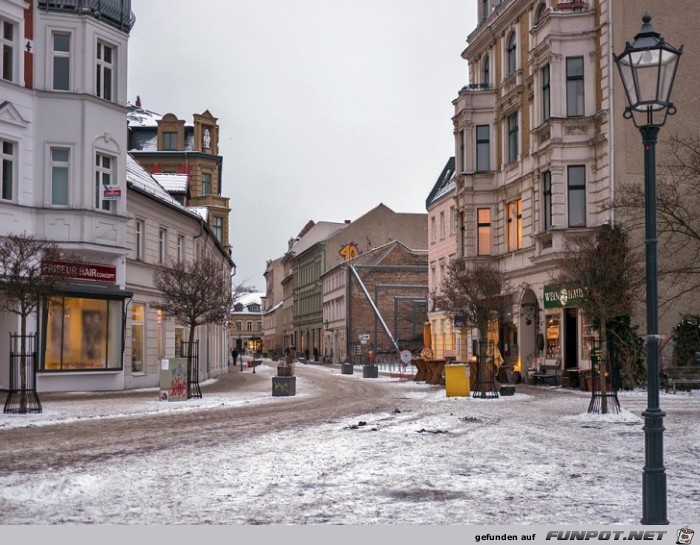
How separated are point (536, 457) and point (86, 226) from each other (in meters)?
19.2

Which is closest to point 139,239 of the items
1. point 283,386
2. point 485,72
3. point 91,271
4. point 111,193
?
point 91,271

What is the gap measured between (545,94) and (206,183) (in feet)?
110

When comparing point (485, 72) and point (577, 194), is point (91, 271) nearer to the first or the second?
point (577, 194)

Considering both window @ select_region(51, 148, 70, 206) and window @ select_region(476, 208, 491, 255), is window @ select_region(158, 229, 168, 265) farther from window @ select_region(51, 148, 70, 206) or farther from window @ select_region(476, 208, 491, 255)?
window @ select_region(476, 208, 491, 255)

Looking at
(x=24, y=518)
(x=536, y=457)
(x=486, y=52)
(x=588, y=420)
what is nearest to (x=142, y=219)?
(x=486, y=52)

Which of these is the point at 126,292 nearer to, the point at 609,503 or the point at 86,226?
the point at 86,226

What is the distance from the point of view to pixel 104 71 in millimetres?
30219

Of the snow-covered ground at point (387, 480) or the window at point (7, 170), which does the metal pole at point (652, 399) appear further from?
the window at point (7, 170)

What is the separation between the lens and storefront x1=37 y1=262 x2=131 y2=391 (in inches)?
1128

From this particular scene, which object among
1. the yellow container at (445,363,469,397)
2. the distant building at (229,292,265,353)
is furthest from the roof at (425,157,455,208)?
the distant building at (229,292,265,353)

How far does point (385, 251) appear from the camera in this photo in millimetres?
76750

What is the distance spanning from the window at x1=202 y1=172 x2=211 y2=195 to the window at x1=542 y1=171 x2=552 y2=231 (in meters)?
33.2

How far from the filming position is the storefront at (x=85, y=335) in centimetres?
2864

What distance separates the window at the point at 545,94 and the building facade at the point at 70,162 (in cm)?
1453
